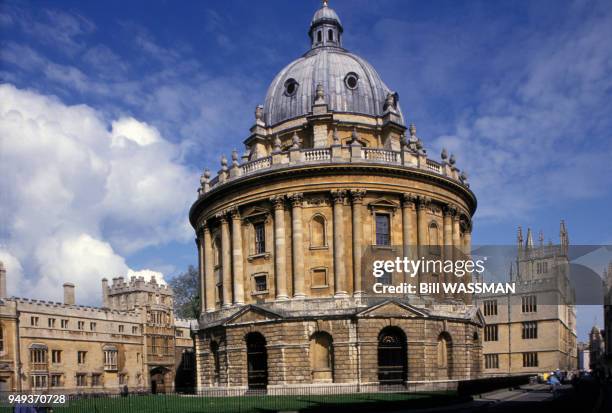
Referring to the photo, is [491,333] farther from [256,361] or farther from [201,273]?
[256,361]

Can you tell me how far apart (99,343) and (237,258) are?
105 feet

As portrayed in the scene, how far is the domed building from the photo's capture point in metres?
43.7

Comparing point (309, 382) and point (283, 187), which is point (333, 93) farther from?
point (309, 382)

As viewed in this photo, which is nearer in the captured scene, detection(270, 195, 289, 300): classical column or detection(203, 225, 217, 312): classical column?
detection(270, 195, 289, 300): classical column

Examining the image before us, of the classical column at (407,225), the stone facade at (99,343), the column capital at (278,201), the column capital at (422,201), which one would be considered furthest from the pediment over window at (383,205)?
the stone facade at (99,343)

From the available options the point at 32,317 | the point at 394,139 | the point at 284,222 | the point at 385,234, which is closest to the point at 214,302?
the point at 284,222

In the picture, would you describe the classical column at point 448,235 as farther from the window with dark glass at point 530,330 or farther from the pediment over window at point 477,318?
the window with dark glass at point 530,330

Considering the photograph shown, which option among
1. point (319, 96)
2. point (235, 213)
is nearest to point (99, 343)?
point (235, 213)

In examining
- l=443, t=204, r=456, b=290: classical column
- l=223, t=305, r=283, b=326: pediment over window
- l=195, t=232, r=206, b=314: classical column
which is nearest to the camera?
l=223, t=305, r=283, b=326: pediment over window

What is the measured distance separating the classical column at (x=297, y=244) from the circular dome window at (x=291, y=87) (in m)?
13.7

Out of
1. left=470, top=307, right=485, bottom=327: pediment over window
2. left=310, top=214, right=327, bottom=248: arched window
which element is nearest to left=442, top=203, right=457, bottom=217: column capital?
left=470, top=307, right=485, bottom=327: pediment over window

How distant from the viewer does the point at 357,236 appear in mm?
45281

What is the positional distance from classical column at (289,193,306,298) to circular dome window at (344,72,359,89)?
46.4 feet

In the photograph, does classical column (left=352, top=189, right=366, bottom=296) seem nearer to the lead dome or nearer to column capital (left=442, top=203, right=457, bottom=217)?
column capital (left=442, top=203, right=457, bottom=217)
